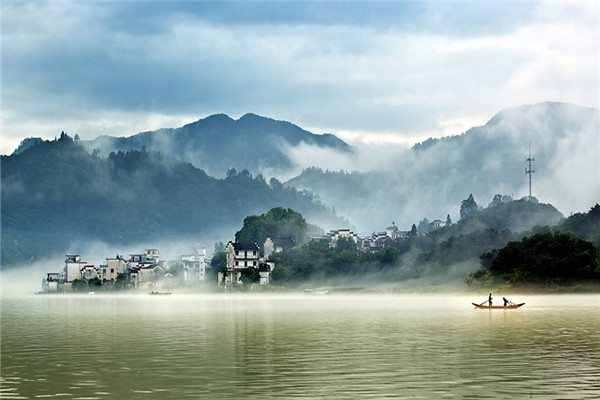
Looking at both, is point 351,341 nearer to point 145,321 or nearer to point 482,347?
point 482,347

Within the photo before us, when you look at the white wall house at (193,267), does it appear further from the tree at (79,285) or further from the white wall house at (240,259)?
the white wall house at (240,259)

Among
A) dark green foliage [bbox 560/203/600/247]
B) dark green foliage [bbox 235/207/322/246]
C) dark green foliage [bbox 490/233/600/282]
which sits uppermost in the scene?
dark green foliage [bbox 235/207/322/246]

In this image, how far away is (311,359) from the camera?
29.3 meters

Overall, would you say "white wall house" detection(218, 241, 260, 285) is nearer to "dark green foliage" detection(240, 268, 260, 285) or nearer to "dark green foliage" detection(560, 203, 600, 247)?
"dark green foliage" detection(240, 268, 260, 285)

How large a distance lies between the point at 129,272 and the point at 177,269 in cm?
1082

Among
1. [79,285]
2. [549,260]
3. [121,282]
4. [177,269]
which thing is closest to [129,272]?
[121,282]

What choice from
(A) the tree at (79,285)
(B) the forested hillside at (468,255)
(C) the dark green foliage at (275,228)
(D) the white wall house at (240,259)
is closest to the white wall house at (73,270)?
(A) the tree at (79,285)

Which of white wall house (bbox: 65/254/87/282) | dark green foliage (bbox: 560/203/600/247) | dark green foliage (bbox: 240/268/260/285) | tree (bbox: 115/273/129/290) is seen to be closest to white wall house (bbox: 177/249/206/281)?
tree (bbox: 115/273/129/290)

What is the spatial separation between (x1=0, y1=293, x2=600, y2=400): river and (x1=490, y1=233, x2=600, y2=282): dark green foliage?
118ft

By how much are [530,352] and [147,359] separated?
50.2 ft

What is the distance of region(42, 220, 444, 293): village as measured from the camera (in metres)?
141

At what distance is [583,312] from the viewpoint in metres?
53.2

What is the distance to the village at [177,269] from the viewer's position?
5551 inches

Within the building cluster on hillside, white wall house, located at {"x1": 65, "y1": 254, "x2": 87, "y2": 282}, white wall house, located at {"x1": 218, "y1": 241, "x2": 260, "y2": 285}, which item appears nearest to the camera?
A: white wall house, located at {"x1": 218, "y1": 241, "x2": 260, "y2": 285}
